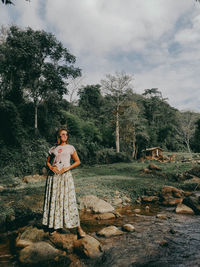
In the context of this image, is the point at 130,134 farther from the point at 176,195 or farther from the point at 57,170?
the point at 57,170

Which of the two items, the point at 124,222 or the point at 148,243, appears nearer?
the point at 148,243

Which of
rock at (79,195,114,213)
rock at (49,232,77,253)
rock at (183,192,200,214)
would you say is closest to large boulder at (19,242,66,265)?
rock at (49,232,77,253)

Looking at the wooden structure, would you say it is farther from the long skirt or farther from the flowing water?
the long skirt

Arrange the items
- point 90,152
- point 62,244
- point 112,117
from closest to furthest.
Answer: point 62,244
point 90,152
point 112,117

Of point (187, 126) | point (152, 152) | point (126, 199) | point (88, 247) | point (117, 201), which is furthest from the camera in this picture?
point (187, 126)

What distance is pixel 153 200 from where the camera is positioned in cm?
757

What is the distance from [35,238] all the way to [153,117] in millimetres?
45499

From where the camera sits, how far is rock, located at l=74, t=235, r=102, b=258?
129 inches

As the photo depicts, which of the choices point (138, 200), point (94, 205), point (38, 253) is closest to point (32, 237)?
point (38, 253)

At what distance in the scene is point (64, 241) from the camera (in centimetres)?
347

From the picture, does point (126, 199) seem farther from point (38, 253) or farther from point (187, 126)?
point (187, 126)

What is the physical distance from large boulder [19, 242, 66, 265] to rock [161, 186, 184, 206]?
5.18 m

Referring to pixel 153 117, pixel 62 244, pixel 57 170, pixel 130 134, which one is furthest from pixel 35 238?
pixel 153 117

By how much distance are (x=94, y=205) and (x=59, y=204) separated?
9.62 ft
